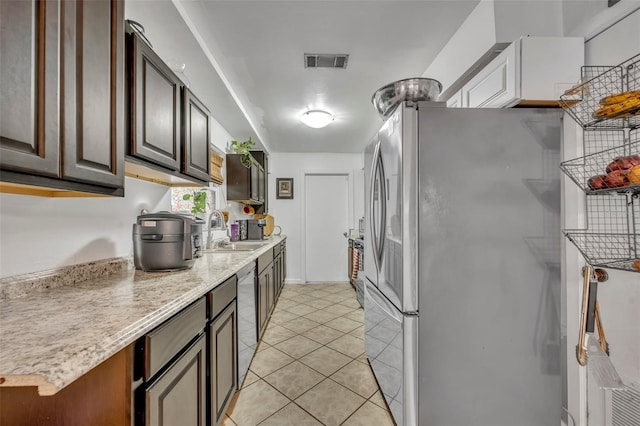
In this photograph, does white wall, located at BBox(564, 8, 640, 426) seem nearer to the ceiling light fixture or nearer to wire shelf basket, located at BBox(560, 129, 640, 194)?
wire shelf basket, located at BBox(560, 129, 640, 194)

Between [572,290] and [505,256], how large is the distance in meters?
0.37

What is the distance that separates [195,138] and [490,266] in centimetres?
195

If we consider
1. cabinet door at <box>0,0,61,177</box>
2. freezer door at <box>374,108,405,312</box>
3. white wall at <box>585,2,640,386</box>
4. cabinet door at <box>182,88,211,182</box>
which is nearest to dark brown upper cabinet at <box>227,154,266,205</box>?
cabinet door at <box>182,88,211,182</box>

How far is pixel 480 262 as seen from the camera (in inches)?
56.1

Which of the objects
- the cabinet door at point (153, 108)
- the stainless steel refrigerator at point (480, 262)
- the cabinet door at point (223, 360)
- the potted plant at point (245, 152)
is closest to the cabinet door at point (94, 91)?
the cabinet door at point (153, 108)

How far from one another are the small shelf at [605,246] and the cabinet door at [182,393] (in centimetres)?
169

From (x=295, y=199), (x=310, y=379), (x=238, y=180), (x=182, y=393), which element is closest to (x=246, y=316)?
(x=310, y=379)

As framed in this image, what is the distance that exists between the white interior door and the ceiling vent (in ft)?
10.0

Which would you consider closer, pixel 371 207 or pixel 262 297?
pixel 371 207

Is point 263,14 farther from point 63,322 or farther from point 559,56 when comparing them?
point 63,322

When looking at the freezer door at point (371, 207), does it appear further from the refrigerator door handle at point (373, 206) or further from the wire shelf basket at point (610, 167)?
the wire shelf basket at point (610, 167)

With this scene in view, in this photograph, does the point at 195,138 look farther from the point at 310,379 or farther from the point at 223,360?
the point at 310,379

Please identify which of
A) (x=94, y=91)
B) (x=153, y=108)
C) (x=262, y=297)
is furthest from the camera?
(x=262, y=297)

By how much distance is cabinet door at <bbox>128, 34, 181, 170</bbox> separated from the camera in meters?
1.27
